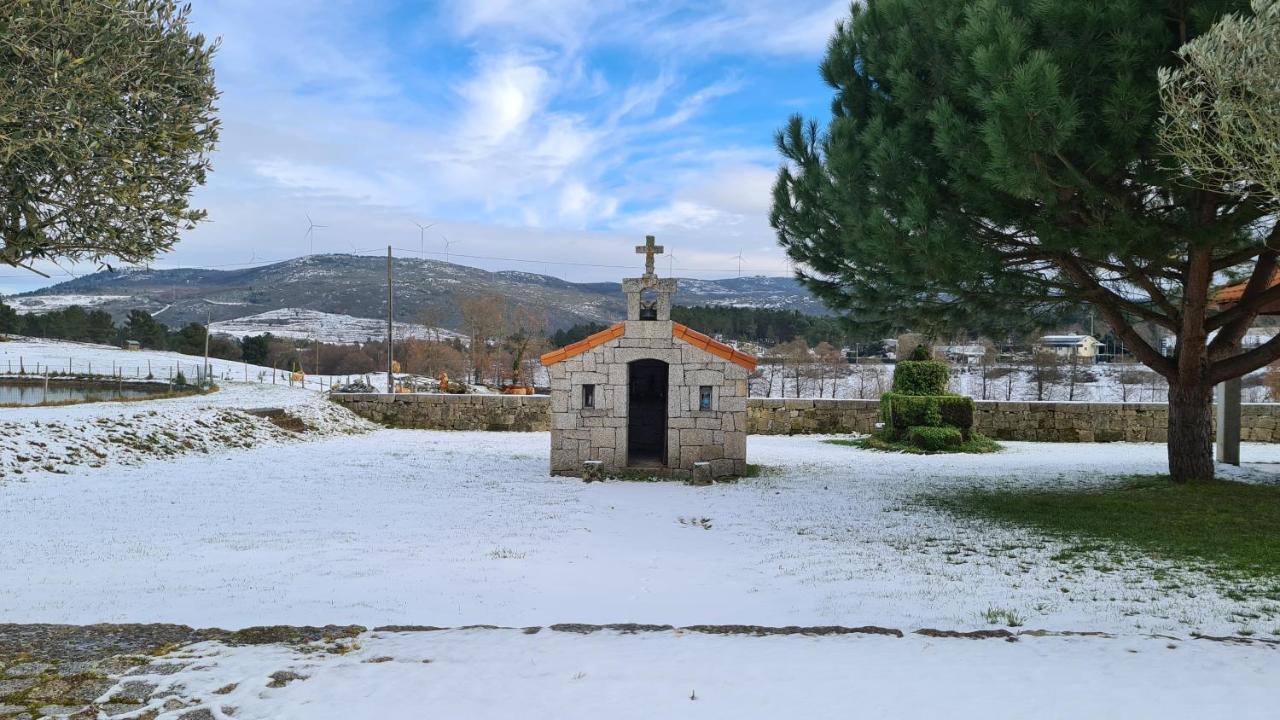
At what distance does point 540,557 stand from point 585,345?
4867 millimetres

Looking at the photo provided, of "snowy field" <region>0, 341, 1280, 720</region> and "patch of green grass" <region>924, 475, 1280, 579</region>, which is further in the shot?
"patch of green grass" <region>924, 475, 1280, 579</region>

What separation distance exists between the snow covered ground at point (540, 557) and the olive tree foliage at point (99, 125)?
2.55m

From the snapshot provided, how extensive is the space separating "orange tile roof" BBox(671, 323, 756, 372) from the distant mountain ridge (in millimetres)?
47786

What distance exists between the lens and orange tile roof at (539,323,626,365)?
10391 mm

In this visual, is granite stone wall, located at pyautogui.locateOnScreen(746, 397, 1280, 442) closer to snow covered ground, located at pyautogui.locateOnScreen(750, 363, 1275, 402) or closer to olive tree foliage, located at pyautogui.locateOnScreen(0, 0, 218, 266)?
snow covered ground, located at pyautogui.locateOnScreen(750, 363, 1275, 402)

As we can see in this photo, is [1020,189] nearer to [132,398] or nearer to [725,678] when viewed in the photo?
[725,678]

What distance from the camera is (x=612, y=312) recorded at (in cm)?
6606

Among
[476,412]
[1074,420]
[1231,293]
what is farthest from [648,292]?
[1074,420]

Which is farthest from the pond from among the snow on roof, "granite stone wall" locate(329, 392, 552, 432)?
the snow on roof

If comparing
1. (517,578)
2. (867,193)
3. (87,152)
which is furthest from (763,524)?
(87,152)

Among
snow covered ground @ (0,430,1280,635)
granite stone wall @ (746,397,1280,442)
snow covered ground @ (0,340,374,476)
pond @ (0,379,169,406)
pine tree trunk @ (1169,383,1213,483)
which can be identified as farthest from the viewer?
pond @ (0,379,169,406)

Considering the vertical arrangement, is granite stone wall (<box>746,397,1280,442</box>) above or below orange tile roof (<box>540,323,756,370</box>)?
below

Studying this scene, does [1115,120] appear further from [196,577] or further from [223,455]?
[223,455]

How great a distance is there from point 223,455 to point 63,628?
8.83 m
